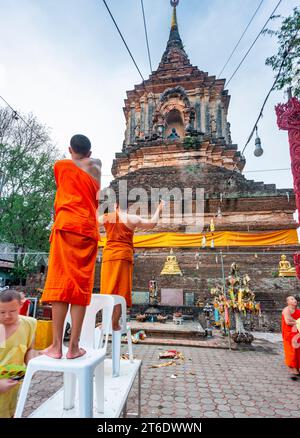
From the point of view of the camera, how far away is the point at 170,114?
67.6 ft

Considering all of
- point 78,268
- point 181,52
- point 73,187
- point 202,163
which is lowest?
point 78,268

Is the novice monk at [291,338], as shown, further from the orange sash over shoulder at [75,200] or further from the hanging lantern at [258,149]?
the orange sash over shoulder at [75,200]

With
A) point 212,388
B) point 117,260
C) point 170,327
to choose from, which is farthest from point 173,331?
point 117,260

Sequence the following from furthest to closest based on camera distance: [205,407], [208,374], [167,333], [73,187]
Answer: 1. [167,333]
2. [208,374]
3. [205,407]
4. [73,187]

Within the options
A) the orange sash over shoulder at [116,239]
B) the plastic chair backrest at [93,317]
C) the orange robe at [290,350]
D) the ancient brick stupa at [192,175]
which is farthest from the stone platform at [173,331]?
the plastic chair backrest at [93,317]

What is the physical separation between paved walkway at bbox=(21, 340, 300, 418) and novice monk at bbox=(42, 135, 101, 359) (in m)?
2.15

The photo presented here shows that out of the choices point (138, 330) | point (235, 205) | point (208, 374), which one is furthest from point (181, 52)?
point (208, 374)

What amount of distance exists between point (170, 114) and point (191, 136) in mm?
3808

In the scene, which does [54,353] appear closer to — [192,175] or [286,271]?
[286,271]

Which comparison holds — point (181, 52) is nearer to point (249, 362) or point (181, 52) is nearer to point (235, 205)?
point (235, 205)

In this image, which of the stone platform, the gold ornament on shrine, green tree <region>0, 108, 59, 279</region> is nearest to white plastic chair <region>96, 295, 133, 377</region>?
the stone platform

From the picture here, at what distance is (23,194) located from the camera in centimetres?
1290

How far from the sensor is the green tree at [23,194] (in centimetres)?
1243

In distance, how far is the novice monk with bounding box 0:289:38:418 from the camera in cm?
202
